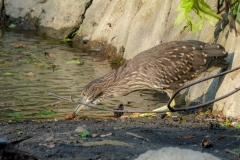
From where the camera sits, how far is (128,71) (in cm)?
890

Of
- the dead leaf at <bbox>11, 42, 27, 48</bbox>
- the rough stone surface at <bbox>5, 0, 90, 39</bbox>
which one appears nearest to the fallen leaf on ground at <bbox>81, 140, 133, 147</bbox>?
the dead leaf at <bbox>11, 42, 27, 48</bbox>

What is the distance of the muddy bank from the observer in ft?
18.1

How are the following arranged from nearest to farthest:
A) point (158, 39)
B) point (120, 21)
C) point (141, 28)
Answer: point (158, 39), point (141, 28), point (120, 21)

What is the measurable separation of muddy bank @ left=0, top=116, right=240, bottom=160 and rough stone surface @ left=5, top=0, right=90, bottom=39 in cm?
844

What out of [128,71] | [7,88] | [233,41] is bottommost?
[7,88]

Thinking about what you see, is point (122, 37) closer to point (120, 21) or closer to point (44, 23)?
point (120, 21)

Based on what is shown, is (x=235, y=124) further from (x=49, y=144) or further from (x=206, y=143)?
(x=49, y=144)

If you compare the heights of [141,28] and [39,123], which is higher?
[141,28]

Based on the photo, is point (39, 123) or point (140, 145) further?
point (39, 123)

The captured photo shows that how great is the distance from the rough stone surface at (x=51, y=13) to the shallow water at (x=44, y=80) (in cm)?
88

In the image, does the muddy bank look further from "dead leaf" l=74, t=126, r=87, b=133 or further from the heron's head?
the heron's head

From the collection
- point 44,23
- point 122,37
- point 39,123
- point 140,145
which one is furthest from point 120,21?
point 140,145

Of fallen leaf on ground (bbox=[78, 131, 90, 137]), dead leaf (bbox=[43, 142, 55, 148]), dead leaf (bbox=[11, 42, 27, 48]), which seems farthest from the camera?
dead leaf (bbox=[11, 42, 27, 48])

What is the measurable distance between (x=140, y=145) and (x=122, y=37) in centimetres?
767
